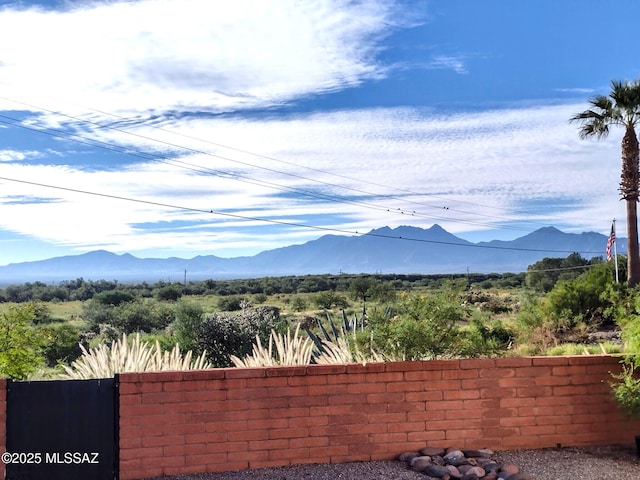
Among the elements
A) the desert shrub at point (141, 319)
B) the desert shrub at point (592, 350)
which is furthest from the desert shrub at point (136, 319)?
the desert shrub at point (592, 350)

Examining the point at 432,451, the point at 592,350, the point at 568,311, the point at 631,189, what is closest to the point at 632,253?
the point at 631,189

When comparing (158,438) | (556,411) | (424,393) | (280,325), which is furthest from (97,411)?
(280,325)

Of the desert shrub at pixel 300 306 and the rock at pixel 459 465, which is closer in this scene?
the rock at pixel 459 465

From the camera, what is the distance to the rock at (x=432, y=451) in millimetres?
8438

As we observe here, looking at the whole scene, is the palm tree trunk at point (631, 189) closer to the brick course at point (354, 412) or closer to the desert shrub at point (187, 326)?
the desert shrub at point (187, 326)

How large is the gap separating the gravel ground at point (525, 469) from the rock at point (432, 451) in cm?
34

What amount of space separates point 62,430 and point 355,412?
3.34 m

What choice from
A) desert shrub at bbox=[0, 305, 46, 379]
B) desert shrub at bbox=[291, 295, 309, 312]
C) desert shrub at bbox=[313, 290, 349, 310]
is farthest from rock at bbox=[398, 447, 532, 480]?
desert shrub at bbox=[291, 295, 309, 312]

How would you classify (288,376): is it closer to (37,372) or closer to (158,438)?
(158,438)

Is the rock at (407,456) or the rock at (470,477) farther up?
the rock at (407,456)

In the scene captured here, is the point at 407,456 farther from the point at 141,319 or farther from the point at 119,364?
the point at 141,319

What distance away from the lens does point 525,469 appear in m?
8.19

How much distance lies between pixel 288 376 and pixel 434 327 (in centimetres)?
206

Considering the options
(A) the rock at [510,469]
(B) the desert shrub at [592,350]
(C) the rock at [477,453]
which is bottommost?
(A) the rock at [510,469]
